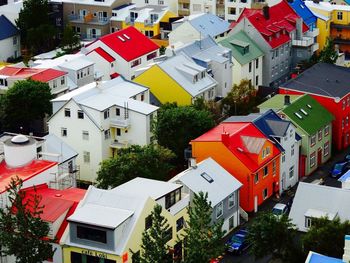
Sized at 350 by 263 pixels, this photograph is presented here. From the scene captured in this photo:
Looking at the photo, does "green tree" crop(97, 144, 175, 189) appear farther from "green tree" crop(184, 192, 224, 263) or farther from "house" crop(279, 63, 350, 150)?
"house" crop(279, 63, 350, 150)

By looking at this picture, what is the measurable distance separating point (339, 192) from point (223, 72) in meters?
26.9

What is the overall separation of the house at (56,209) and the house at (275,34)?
3651 cm

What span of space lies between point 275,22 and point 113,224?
150 ft

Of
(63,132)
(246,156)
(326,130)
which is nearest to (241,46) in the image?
(326,130)

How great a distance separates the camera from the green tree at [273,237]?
169 ft

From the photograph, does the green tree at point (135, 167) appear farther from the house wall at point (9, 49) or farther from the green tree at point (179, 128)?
the house wall at point (9, 49)

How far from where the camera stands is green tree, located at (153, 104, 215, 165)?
68000mm

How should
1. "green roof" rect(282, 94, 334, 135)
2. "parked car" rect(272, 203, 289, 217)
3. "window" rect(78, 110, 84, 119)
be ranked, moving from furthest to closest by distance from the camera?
"green roof" rect(282, 94, 334, 135)
"window" rect(78, 110, 84, 119)
"parked car" rect(272, 203, 289, 217)

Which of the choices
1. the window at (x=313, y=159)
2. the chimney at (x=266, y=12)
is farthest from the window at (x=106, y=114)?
the chimney at (x=266, y=12)

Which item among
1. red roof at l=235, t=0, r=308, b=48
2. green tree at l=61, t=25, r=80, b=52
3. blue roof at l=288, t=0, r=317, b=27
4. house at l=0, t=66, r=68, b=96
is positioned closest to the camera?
house at l=0, t=66, r=68, b=96

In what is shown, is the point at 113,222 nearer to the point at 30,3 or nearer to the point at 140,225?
the point at 140,225

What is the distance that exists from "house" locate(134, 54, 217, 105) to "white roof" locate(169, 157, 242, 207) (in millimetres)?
15709

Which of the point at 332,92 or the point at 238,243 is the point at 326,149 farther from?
the point at 238,243

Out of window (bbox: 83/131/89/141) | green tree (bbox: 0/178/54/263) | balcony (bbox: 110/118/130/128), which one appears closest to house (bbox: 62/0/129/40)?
balcony (bbox: 110/118/130/128)
